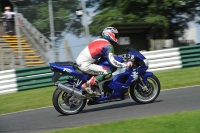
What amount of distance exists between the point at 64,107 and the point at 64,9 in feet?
25.2

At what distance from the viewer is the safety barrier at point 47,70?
575 inches

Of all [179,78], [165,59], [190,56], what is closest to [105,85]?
[179,78]

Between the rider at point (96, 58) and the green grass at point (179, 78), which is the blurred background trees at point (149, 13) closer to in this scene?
the green grass at point (179, 78)

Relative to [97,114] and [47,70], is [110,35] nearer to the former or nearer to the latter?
[97,114]

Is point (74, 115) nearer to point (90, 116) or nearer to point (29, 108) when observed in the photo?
point (90, 116)

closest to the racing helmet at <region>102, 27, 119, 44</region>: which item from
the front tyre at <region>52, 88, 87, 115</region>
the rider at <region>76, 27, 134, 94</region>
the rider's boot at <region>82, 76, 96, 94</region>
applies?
the rider at <region>76, 27, 134, 94</region>

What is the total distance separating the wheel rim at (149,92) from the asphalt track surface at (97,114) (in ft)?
0.52

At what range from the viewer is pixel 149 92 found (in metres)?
9.35

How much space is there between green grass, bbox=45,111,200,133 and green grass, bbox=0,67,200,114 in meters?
4.24

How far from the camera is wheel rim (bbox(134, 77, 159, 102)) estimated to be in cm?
932

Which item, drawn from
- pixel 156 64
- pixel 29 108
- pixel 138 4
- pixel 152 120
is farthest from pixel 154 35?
pixel 152 120

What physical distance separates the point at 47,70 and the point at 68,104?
19.7 feet

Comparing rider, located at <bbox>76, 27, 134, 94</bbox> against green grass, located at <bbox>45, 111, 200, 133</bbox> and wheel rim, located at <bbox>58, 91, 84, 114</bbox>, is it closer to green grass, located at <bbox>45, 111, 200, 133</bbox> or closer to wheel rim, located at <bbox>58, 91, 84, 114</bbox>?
wheel rim, located at <bbox>58, 91, 84, 114</bbox>

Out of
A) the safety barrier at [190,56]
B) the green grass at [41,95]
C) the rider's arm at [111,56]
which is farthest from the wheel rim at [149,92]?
the safety barrier at [190,56]
